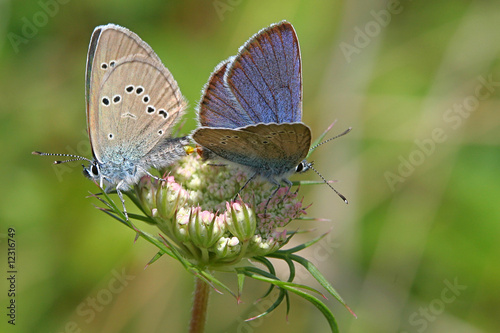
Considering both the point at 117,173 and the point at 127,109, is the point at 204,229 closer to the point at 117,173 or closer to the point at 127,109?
the point at 117,173

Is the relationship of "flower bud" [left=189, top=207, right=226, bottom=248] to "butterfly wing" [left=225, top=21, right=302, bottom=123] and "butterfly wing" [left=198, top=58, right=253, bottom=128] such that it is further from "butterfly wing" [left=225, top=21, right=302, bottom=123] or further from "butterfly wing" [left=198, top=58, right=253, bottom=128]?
"butterfly wing" [left=225, top=21, right=302, bottom=123]

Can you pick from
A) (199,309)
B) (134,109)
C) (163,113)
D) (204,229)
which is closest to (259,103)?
(163,113)

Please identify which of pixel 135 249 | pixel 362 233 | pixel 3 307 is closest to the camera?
pixel 3 307

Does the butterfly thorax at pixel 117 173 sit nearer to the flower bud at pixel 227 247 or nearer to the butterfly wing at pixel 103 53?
the butterfly wing at pixel 103 53

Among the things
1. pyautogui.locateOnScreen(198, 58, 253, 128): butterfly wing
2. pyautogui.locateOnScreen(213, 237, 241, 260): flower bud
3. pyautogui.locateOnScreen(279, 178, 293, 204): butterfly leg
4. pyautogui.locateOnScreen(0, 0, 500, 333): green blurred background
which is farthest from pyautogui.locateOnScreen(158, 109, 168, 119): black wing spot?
pyautogui.locateOnScreen(0, 0, 500, 333): green blurred background

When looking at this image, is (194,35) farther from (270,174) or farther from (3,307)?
(3,307)

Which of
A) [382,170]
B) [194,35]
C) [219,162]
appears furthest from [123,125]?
[382,170]

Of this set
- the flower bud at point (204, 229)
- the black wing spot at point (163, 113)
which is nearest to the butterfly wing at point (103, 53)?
the black wing spot at point (163, 113)
